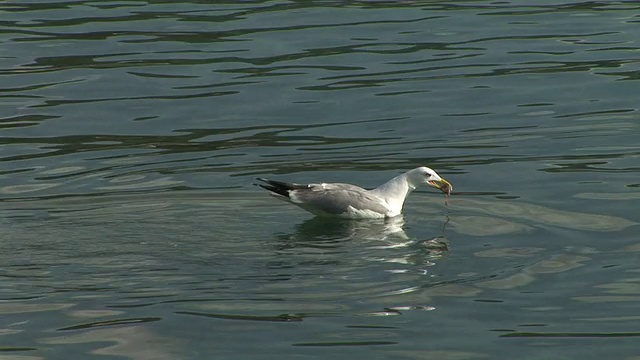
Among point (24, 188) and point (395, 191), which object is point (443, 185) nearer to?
point (395, 191)

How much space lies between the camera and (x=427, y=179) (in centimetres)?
1628

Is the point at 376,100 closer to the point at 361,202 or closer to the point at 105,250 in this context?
the point at 361,202

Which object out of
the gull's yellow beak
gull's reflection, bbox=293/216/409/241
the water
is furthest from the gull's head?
gull's reflection, bbox=293/216/409/241

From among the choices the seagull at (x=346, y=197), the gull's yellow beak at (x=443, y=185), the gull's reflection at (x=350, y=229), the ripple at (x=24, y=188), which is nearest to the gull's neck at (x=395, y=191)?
the seagull at (x=346, y=197)

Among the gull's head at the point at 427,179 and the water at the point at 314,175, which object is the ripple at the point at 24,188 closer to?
the water at the point at 314,175

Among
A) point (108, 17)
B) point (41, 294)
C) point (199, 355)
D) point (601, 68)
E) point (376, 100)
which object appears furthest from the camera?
point (108, 17)

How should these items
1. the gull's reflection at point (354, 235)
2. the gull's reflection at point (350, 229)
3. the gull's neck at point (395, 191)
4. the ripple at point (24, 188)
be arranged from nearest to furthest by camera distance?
1. the gull's reflection at point (354, 235)
2. the gull's reflection at point (350, 229)
3. the gull's neck at point (395, 191)
4. the ripple at point (24, 188)

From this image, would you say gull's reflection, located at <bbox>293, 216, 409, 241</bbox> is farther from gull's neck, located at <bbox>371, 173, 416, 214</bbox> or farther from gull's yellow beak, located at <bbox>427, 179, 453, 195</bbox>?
gull's yellow beak, located at <bbox>427, 179, 453, 195</bbox>

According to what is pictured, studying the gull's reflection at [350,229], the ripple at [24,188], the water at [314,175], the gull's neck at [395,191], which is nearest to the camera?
the water at [314,175]

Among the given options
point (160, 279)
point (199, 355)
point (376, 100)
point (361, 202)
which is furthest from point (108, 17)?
point (199, 355)

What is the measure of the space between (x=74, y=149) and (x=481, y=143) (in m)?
5.14

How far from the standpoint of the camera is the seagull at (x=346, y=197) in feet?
51.3

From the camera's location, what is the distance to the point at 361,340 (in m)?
11.9

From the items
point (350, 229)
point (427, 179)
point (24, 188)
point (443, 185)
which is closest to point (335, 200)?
point (350, 229)
